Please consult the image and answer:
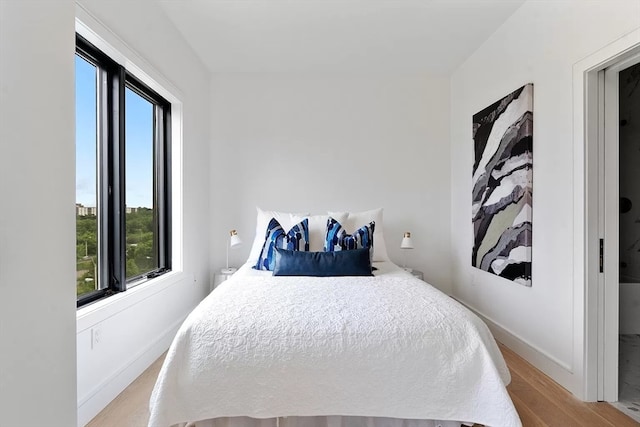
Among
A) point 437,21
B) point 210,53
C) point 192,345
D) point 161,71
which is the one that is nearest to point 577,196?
point 437,21

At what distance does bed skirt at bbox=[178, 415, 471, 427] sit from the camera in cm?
160

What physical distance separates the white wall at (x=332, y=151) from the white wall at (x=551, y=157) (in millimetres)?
933

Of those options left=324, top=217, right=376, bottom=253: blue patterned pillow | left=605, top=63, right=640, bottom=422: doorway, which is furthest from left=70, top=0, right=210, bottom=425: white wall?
left=605, top=63, right=640, bottom=422: doorway

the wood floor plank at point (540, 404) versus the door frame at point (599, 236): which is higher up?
the door frame at point (599, 236)

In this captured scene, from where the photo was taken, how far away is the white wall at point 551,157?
203 cm

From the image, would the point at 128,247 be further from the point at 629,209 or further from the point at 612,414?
the point at 629,209

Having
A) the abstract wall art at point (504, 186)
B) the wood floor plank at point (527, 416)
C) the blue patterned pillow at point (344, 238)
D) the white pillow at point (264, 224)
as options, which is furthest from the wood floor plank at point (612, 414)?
the white pillow at point (264, 224)

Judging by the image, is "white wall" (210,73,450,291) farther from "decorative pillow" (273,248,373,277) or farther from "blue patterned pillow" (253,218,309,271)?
"decorative pillow" (273,248,373,277)

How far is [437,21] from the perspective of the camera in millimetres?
2771

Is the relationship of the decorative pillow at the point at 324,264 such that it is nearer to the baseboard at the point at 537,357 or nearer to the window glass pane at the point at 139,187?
the window glass pane at the point at 139,187

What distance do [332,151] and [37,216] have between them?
335cm

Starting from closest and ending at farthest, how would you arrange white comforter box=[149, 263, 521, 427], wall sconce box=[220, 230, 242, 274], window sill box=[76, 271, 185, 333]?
1. white comforter box=[149, 263, 521, 427]
2. window sill box=[76, 271, 185, 333]
3. wall sconce box=[220, 230, 242, 274]

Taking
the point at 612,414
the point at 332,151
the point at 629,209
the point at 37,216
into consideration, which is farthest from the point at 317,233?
the point at 629,209

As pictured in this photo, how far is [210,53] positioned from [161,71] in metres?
0.83
